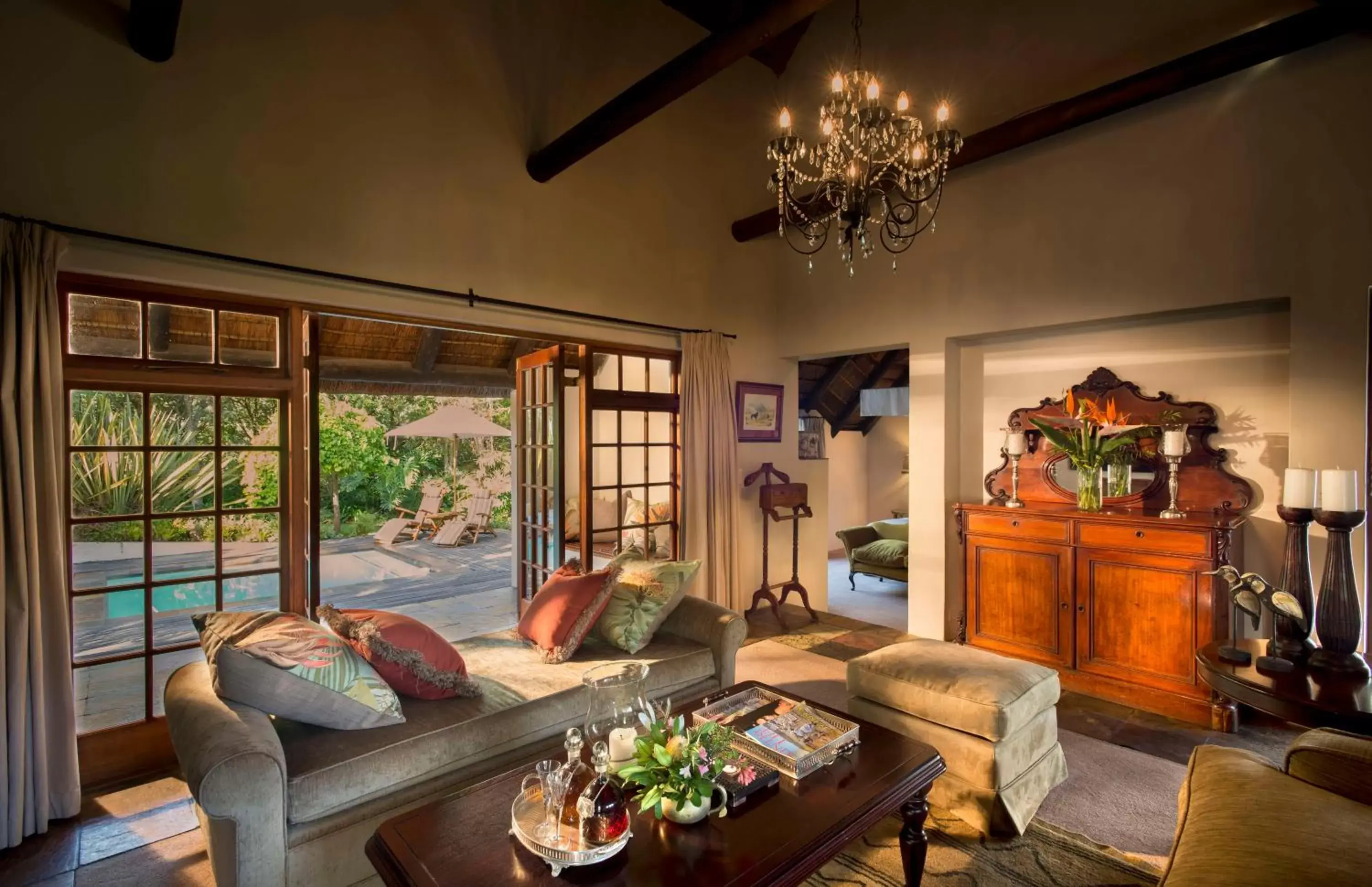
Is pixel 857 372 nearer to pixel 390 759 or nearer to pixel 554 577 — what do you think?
pixel 554 577

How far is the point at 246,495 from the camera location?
3.04 metres

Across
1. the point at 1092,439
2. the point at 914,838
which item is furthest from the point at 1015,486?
the point at 914,838

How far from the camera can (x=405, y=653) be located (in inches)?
89.6

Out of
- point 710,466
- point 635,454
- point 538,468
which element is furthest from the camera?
point 710,466

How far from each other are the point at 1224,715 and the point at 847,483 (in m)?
5.85

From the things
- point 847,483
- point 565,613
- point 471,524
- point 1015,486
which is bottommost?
point 471,524

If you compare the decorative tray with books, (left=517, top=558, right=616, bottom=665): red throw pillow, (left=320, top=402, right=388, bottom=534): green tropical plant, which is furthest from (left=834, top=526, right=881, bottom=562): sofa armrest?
(left=320, top=402, right=388, bottom=534): green tropical plant

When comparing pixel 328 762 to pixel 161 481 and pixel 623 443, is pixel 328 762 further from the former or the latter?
pixel 623 443

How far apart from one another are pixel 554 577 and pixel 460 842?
65.3 inches

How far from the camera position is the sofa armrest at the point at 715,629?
3.03m

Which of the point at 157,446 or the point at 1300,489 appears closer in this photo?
the point at 1300,489

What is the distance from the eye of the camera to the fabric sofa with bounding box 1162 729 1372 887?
4.33ft

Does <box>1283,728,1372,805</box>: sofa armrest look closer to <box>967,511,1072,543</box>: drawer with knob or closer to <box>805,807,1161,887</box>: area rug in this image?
<box>805,807,1161,887</box>: area rug

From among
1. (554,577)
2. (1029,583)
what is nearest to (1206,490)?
(1029,583)
